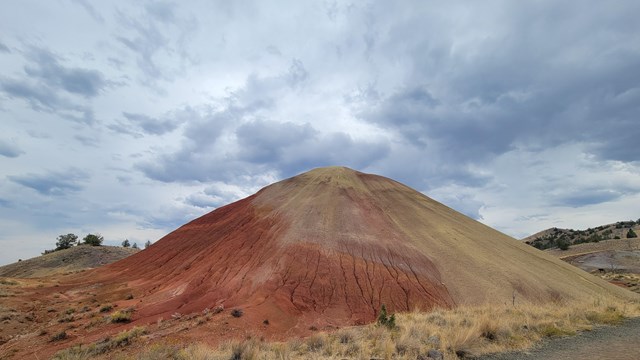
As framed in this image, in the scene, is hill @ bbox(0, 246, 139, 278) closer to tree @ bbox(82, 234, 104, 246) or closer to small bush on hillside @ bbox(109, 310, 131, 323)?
tree @ bbox(82, 234, 104, 246)

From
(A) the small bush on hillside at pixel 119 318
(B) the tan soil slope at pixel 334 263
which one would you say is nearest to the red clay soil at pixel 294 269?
(B) the tan soil slope at pixel 334 263

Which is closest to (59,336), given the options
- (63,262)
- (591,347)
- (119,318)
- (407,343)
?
(119,318)

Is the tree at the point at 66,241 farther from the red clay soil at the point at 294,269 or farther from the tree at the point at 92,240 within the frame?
the red clay soil at the point at 294,269

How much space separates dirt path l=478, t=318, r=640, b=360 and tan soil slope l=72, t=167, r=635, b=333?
11933 mm

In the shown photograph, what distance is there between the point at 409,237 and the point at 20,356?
27.6 meters

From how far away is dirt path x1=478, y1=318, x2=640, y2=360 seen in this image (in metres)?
11.3

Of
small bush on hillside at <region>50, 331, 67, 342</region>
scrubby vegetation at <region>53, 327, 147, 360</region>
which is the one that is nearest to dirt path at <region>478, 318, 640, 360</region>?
scrubby vegetation at <region>53, 327, 147, 360</region>

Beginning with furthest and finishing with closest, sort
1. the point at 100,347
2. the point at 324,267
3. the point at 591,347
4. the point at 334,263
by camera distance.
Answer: the point at 334,263 < the point at 324,267 < the point at 100,347 < the point at 591,347

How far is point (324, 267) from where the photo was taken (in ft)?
92.8

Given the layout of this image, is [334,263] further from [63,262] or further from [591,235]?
[591,235]

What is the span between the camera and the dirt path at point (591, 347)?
37.2 ft

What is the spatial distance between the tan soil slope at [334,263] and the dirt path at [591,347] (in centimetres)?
1193

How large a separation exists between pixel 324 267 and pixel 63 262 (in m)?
60.7

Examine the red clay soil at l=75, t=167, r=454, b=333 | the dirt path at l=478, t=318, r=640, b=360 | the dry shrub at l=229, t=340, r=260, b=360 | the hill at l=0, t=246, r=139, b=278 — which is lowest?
the dirt path at l=478, t=318, r=640, b=360
